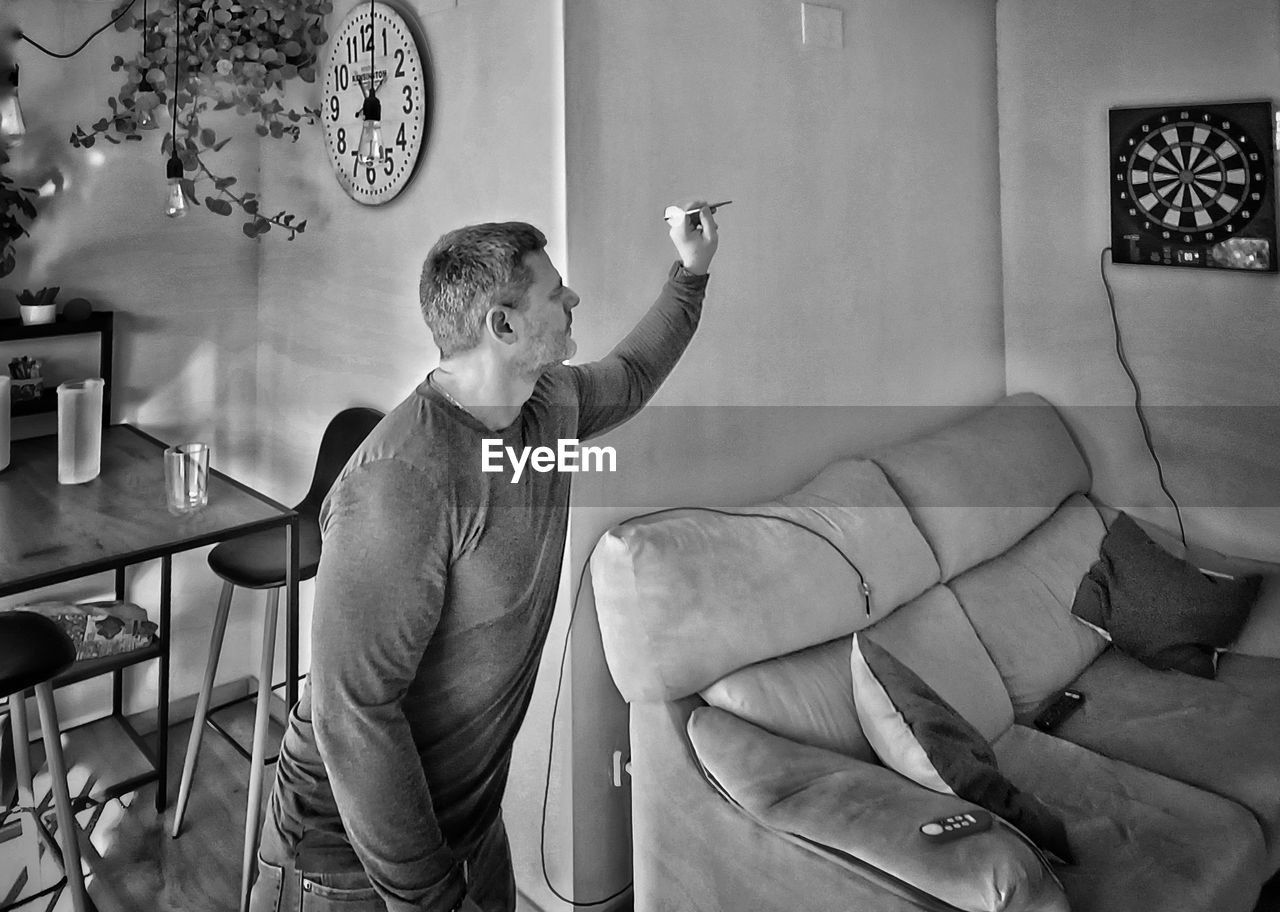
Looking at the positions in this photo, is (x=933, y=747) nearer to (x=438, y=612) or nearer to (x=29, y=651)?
(x=438, y=612)

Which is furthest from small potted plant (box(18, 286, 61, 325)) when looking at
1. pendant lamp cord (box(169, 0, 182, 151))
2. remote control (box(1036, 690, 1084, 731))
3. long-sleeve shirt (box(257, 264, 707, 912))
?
remote control (box(1036, 690, 1084, 731))

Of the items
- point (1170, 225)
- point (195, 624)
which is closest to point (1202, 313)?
point (1170, 225)

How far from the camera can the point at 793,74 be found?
80.8 inches

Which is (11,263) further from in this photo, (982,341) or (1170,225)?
(1170,225)

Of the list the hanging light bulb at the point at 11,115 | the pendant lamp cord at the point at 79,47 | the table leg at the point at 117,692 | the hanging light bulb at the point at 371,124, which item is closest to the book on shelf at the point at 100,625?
the table leg at the point at 117,692

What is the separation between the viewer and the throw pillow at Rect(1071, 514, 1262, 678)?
2211 mm

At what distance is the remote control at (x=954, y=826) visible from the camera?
4.23 feet

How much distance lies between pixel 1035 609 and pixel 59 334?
2478mm

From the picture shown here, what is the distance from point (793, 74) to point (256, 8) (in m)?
1.28

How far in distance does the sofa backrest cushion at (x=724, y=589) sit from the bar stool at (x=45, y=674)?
0.95 m

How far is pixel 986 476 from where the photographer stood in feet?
7.65

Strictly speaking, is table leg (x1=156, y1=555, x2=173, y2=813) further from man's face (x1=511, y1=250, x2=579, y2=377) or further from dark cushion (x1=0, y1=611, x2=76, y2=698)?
man's face (x1=511, y1=250, x2=579, y2=377)

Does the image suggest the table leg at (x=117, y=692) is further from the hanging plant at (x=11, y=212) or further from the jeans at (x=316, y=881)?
the jeans at (x=316, y=881)

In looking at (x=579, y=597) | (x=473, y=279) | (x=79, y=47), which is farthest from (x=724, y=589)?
(x=79, y=47)
